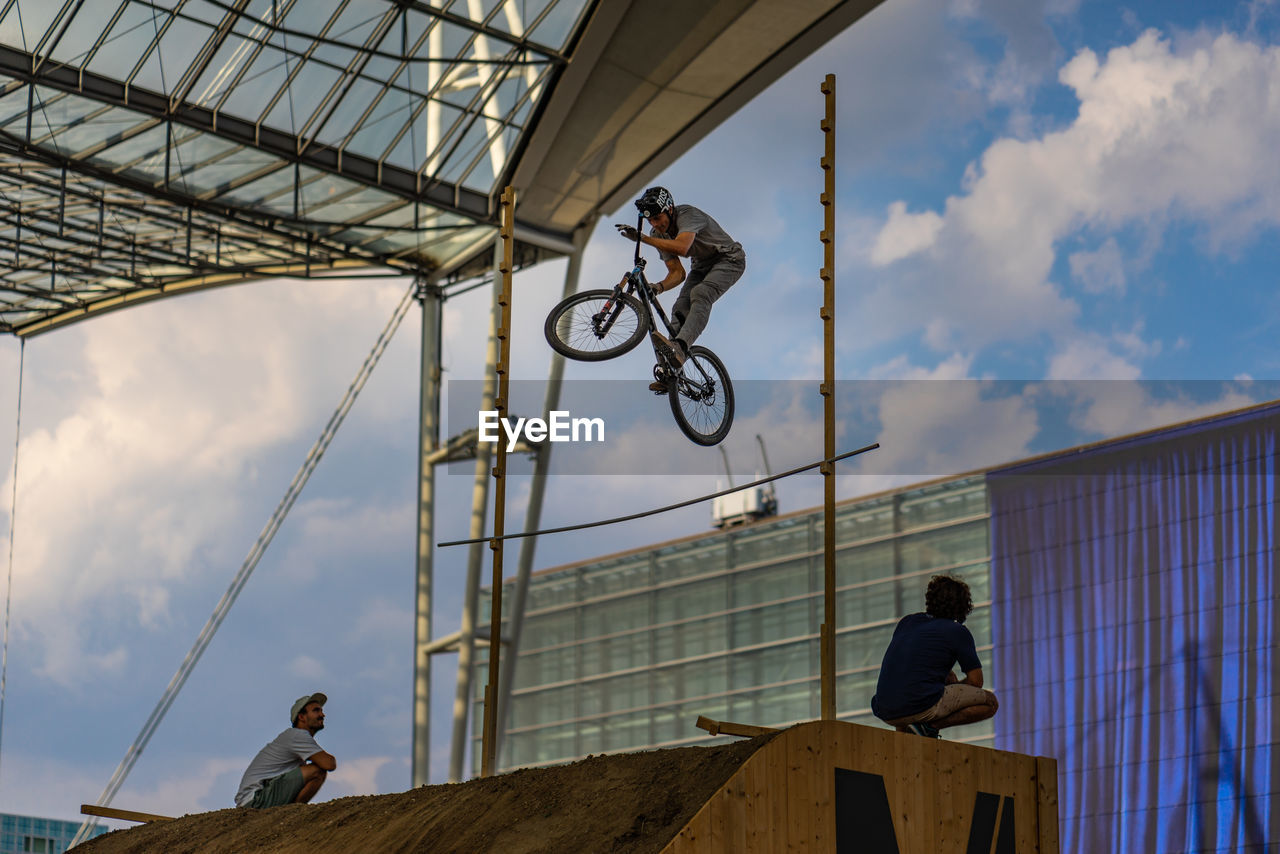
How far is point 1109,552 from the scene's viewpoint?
33.7 m

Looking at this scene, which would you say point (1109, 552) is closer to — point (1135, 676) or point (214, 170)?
point (1135, 676)

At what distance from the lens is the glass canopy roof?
2347 centimetres

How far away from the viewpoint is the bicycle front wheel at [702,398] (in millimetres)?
12414

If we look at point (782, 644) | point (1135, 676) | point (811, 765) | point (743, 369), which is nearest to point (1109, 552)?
point (1135, 676)

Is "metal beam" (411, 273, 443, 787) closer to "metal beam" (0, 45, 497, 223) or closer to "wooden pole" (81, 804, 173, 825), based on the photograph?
"metal beam" (0, 45, 497, 223)

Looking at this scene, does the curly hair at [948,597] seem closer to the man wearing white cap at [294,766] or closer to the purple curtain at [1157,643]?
the man wearing white cap at [294,766]

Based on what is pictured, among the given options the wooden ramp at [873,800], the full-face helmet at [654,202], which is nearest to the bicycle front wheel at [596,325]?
the full-face helmet at [654,202]

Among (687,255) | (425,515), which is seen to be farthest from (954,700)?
(425,515)

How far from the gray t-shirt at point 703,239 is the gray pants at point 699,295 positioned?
53 millimetres

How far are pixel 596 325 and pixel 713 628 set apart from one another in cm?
3600

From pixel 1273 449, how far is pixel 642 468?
897 inches

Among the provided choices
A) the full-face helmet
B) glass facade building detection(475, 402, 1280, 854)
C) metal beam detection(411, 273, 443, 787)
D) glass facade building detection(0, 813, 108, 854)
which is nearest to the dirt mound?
the full-face helmet

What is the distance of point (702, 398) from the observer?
1262 cm

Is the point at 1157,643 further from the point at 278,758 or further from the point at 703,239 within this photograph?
the point at 278,758
